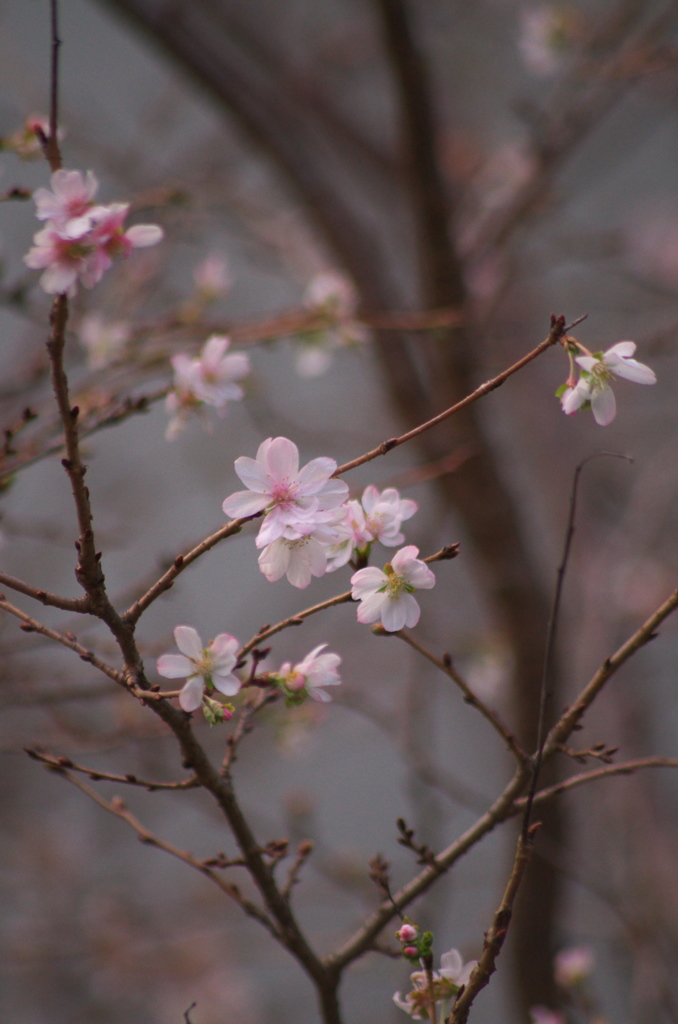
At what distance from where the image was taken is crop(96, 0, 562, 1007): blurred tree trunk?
1556 mm

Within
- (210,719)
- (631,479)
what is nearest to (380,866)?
(210,719)

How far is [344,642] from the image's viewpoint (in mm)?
3025

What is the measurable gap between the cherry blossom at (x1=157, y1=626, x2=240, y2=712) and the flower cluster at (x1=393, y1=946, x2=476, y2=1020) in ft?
0.98

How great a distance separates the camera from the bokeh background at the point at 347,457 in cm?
157

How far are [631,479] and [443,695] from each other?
136cm

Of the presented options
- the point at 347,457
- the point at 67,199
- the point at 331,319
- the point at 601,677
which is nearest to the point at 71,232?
the point at 67,199

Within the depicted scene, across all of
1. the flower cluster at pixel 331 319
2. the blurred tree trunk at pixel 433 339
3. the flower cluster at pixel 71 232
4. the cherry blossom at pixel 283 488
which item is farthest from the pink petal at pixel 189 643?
the blurred tree trunk at pixel 433 339

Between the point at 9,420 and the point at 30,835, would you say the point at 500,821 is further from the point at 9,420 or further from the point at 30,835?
the point at 30,835

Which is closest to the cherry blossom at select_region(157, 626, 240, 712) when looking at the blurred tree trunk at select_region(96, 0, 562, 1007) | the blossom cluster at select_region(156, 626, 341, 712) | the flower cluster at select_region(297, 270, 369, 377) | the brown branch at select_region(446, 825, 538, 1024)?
the blossom cluster at select_region(156, 626, 341, 712)

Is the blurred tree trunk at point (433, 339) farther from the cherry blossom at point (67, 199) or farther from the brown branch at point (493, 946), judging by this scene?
the brown branch at point (493, 946)

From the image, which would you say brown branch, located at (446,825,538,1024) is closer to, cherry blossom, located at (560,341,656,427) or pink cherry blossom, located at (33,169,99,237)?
cherry blossom, located at (560,341,656,427)

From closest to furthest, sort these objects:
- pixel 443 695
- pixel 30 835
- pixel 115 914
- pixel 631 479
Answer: pixel 115 914 → pixel 30 835 → pixel 631 479 → pixel 443 695

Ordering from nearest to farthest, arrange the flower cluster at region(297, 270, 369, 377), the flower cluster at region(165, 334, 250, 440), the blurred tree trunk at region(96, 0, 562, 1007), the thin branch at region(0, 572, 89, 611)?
the thin branch at region(0, 572, 89, 611), the flower cluster at region(165, 334, 250, 440), the flower cluster at region(297, 270, 369, 377), the blurred tree trunk at region(96, 0, 562, 1007)

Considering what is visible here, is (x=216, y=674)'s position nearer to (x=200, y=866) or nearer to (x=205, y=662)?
(x=205, y=662)
